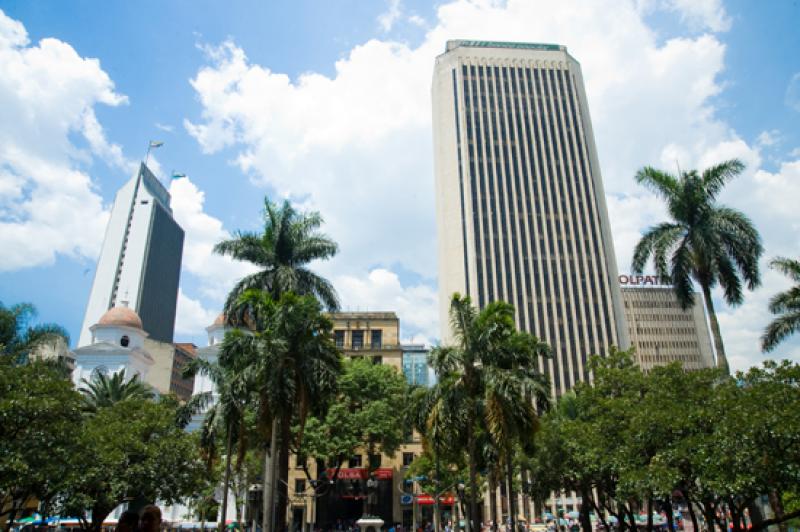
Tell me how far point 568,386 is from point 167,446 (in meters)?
56.4

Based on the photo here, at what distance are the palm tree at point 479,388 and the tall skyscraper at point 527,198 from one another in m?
51.1

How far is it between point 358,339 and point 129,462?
35.6 metres

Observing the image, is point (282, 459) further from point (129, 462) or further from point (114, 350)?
point (114, 350)

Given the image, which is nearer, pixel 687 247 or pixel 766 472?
pixel 766 472

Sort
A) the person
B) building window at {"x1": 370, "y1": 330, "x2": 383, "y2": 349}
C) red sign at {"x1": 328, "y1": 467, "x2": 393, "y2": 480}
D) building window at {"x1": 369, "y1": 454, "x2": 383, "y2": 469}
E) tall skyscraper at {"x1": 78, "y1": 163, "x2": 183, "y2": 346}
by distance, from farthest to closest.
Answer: tall skyscraper at {"x1": 78, "y1": 163, "x2": 183, "y2": 346}, building window at {"x1": 370, "y1": 330, "x2": 383, "y2": 349}, red sign at {"x1": 328, "y1": 467, "x2": 393, "y2": 480}, building window at {"x1": 369, "y1": 454, "x2": 383, "y2": 469}, the person

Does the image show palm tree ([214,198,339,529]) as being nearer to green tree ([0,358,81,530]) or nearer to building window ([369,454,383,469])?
green tree ([0,358,81,530])

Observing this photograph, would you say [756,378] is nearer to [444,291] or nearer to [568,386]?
[568,386]

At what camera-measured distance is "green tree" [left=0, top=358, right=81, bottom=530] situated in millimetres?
16484

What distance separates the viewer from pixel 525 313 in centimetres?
7319

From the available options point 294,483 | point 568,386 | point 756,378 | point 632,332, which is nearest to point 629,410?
point 756,378

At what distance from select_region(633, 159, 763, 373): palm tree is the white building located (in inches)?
1829

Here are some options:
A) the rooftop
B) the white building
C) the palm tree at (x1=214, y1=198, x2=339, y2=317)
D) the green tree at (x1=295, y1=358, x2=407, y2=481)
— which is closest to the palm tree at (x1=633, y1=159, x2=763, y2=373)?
the palm tree at (x1=214, y1=198, x2=339, y2=317)

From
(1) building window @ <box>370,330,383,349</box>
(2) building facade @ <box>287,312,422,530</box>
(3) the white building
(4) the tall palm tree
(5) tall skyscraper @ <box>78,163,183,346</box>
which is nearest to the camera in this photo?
(4) the tall palm tree

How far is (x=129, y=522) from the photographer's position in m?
6.90
